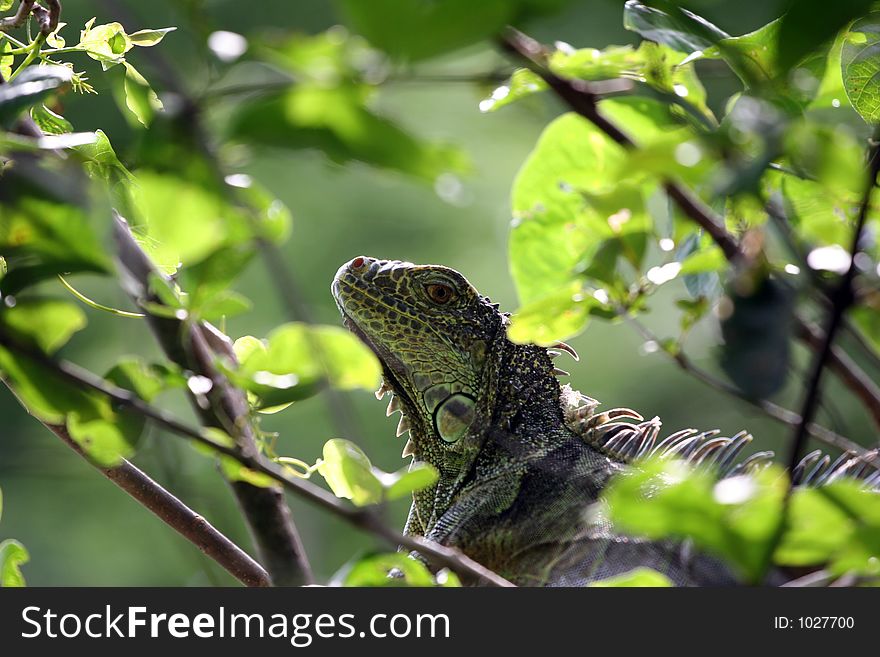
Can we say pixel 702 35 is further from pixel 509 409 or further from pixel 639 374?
pixel 639 374

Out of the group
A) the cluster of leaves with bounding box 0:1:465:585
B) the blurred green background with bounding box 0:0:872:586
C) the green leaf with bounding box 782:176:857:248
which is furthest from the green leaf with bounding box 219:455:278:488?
the blurred green background with bounding box 0:0:872:586

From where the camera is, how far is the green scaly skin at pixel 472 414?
1.59m

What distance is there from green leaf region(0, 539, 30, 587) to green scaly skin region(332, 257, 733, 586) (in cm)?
69

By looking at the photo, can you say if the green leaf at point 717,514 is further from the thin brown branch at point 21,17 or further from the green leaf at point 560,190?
the thin brown branch at point 21,17

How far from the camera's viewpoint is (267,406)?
32.7 inches

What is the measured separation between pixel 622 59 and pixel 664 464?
56 cm

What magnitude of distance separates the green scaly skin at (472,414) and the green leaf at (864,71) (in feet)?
2.31

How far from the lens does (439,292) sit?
1.97 m

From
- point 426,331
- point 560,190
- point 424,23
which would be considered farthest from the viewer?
point 426,331

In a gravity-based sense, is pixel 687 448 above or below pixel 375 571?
above

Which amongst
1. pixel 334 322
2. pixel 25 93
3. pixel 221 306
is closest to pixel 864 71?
pixel 221 306

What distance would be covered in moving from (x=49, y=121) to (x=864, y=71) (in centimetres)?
94

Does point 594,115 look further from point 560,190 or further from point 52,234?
point 560,190

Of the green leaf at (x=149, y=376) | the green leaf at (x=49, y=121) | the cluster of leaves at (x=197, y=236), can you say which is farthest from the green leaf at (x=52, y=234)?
the green leaf at (x=49, y=121)
